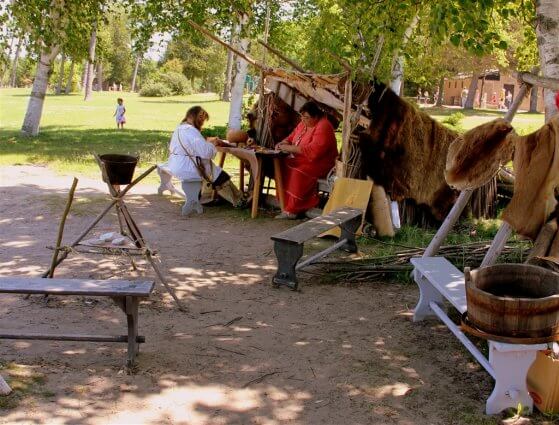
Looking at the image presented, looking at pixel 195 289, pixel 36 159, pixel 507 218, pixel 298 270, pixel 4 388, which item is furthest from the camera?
pixel 36 159

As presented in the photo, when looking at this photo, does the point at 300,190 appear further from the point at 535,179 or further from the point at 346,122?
the point at 535,179

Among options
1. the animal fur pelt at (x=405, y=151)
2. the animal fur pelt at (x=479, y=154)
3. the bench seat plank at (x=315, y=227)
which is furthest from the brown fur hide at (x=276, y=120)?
the animal fur pelt at (x=479, y=154)

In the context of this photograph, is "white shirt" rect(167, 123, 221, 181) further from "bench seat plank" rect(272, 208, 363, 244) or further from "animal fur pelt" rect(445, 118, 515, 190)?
"animal fur pelt" rect(445, 118, 515, 190)

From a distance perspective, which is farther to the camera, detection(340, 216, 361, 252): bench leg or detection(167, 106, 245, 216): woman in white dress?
detection(167, 106, 245, 216): woman in white dress

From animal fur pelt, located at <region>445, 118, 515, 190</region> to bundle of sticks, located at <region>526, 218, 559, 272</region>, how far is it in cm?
50

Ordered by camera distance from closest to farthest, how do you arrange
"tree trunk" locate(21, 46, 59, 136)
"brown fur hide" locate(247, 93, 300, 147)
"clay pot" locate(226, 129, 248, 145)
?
"clay pot" locate(226, 129, 248, 145) < "brown fur hide" locate(247, 93, 300, 147) < "tree trunk" locate(21, 46, 59, 136)

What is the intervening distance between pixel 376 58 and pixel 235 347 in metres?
4.58

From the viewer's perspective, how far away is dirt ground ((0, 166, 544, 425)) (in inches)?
149

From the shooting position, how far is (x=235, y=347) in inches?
186

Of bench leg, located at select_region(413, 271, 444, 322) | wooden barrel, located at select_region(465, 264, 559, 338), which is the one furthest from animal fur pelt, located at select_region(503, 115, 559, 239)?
bench leg, located at select_region(413, 271, 444, 322)

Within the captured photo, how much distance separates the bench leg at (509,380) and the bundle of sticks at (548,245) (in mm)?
962

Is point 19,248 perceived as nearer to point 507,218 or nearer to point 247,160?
point 247,160

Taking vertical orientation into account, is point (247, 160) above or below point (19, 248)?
above

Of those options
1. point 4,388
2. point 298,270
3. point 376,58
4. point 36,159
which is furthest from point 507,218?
point 36,159
